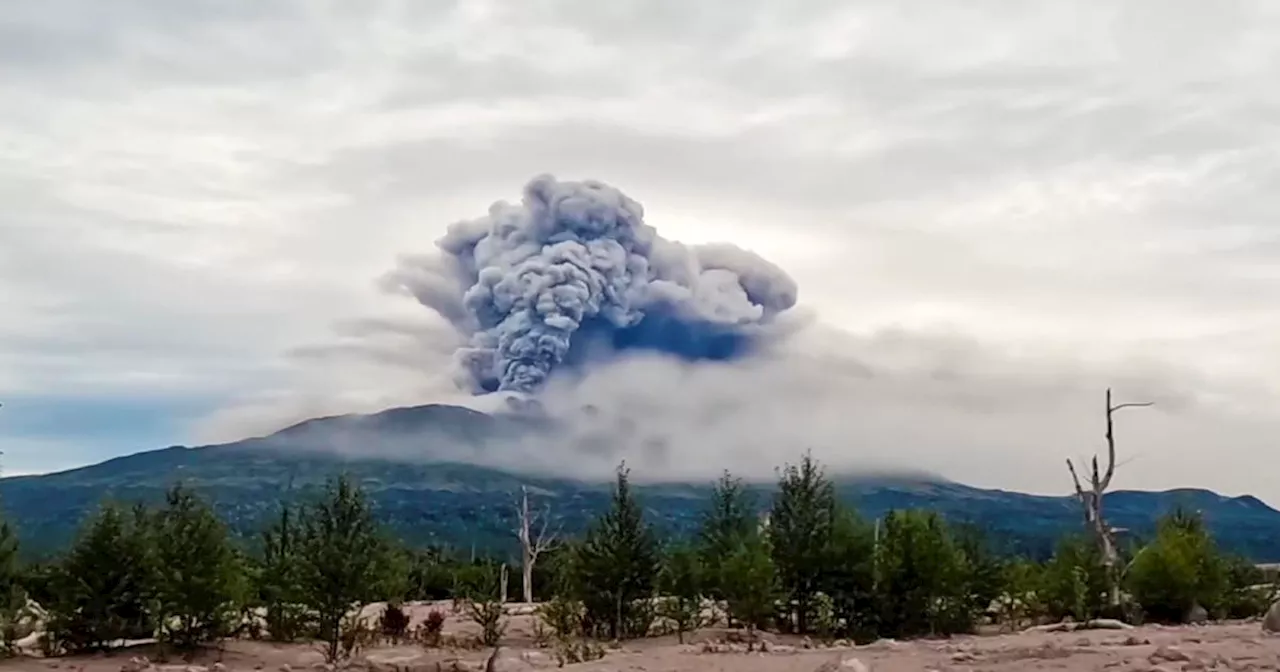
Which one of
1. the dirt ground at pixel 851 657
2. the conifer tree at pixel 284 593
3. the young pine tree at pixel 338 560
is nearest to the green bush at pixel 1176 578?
the dirt ground at pixel 851 657

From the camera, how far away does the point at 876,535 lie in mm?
34625

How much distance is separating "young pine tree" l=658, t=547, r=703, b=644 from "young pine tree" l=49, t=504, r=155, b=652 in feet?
40.9

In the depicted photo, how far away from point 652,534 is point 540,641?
4.21m

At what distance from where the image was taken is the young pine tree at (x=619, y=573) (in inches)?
1313

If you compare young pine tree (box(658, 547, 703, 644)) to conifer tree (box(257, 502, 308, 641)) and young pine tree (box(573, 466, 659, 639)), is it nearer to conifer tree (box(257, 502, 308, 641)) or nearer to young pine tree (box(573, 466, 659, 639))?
young pine tree (box(573, 466, 659, 639))

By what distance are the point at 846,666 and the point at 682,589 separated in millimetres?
18407

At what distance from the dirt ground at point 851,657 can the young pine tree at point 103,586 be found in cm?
93

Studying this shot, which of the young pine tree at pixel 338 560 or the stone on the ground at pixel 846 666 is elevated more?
the young pine tree at pixel 338 560

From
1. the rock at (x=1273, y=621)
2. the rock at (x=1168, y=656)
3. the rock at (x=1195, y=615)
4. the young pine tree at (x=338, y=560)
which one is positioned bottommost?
the rock at (x=1195, y=615)

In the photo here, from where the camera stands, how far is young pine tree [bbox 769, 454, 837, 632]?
33844 millimetres

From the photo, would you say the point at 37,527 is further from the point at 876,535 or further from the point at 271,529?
the point at 876,535

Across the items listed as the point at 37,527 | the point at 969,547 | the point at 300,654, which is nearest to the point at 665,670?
the point at 300,654

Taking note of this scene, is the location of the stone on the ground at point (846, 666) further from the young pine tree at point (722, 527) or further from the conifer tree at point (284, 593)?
the young pine tree at point (722, 527)

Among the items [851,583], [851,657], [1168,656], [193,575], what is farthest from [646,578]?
[1168,656]
